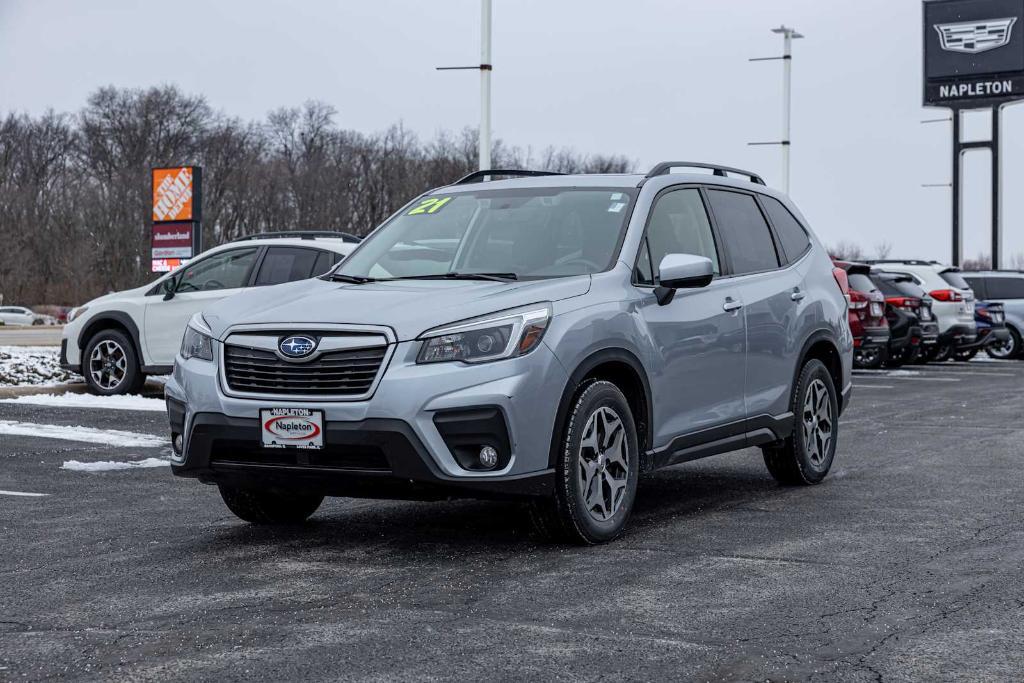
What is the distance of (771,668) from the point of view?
466 centimetres

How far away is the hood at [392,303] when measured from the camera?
6.40 m

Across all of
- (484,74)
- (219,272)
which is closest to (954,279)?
(484,74)

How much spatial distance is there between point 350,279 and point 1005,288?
27351mm

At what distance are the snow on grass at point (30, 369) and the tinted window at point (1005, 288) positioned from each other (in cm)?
1992

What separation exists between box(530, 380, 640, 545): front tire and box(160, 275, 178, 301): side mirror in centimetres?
950

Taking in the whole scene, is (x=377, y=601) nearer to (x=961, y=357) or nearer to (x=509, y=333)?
(x=509, y=333)

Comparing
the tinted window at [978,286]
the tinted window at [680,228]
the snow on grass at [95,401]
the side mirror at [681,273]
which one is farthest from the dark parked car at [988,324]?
the side mirror at [681,273]

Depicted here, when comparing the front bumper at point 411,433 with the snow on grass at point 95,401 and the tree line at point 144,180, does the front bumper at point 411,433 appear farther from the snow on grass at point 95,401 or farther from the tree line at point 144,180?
the tree line at point 144,180

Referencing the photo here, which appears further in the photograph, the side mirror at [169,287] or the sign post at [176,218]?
the sign post at [176,218]

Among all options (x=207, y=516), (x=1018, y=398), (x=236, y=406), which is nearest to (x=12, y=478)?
(x=207, y=516)

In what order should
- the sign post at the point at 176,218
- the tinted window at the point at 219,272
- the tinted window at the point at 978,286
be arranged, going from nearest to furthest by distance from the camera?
the tinted window at the point at 219,272
the sign post at the point at 176,218
the tinted window at the point at 978,286

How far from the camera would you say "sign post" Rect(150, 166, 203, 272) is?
24328mm

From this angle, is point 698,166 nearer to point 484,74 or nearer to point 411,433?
point 411,433

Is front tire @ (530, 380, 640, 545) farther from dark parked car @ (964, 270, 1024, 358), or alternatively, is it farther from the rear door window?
the rear door window
